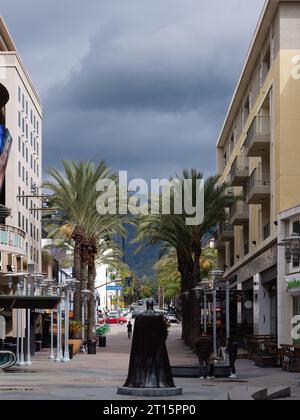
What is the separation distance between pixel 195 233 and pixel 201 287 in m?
6.74

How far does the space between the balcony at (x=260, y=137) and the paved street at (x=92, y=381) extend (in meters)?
12.9

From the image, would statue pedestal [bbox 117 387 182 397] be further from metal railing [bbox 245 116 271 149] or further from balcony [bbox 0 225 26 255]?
balcony [bbox 0 225 26 255]

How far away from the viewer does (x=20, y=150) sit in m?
80.9

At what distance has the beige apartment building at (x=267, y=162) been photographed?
50.7 meters

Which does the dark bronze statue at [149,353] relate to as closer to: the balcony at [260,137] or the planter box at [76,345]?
the balcony at [260,137]

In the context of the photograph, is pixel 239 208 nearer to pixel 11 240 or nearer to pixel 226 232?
pixel 226 232

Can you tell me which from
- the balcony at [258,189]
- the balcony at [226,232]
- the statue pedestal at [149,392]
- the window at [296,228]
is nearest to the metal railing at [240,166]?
the balcony at [258,189]

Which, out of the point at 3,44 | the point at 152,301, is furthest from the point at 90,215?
the point at 152,301

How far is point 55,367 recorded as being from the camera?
143 ft

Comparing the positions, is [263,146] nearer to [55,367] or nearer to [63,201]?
[63,201]

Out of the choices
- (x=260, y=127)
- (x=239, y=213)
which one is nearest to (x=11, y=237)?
(x=239, y=213)

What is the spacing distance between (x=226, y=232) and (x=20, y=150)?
61.5 ft

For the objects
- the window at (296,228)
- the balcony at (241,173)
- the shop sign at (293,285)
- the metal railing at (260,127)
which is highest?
the metal railing at (260,127)
